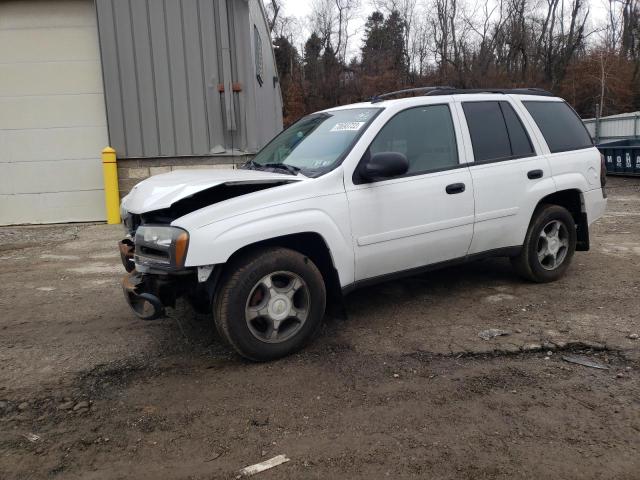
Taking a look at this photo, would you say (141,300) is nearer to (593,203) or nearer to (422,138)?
(422,138)

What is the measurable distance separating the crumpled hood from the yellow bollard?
6.41m

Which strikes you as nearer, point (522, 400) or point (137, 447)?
point (137, 447)

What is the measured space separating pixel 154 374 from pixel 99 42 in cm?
827

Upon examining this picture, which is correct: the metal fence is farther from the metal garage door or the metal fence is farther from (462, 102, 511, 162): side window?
(462, 102, 511, 162): side window

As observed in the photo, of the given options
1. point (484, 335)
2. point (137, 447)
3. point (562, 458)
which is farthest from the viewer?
point (484, 335)

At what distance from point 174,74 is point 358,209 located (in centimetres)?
738

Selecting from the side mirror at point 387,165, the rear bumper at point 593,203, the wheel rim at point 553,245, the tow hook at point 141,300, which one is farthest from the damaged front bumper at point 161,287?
the rear bumper at point 593,203

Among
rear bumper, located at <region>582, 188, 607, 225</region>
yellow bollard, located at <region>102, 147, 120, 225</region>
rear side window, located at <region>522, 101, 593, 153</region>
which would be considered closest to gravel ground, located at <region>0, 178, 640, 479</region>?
rear bumper, located at <region>582, 188, 607, 225</region>

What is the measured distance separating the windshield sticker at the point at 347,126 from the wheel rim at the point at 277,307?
4.22ft

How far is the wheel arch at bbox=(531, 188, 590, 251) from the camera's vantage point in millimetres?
5371

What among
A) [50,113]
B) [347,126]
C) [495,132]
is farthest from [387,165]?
[50,113]

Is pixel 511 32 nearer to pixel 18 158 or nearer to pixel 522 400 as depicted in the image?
pixel 18 158

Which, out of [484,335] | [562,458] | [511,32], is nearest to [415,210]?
[484,335]

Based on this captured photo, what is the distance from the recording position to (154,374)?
3.73 meters
